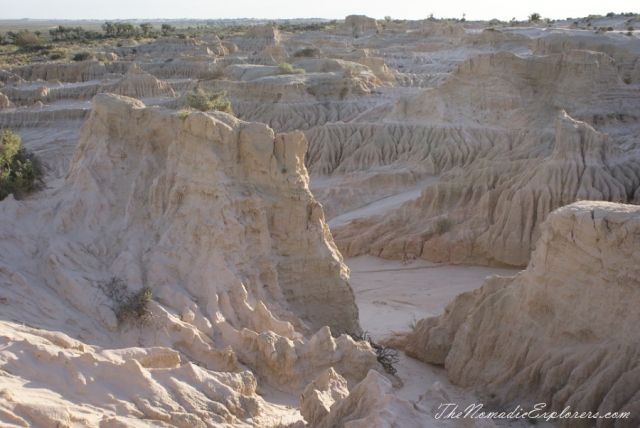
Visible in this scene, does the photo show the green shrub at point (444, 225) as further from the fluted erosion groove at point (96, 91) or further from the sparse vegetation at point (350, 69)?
the fluted erosion groove at point (96, 91)

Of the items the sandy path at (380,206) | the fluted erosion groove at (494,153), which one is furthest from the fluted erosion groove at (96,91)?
the sandy path at (380,206)

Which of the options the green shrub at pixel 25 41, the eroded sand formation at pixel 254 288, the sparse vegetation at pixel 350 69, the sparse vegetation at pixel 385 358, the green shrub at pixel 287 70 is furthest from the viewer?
the green shrub at pixel 25 41

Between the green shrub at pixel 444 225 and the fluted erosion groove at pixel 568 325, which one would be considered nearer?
the fluted erosion groove at pixel 568 325

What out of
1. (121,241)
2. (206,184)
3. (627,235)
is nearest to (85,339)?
(121,241)

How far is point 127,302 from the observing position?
Result: 9.34 m

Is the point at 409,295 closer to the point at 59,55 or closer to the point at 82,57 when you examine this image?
the point at 82,57

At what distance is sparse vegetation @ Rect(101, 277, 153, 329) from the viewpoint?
A: 9.14m

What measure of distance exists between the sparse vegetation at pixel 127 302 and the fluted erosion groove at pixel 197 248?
92 mm

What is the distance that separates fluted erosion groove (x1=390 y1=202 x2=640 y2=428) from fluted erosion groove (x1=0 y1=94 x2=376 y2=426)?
90.4 inches

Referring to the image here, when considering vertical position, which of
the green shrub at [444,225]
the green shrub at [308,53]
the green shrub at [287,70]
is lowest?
the green shrub at [444,225]

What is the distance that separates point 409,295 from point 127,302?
11019 mm

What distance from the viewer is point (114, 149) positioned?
1200 centimetres

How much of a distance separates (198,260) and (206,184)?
1284 millimetres

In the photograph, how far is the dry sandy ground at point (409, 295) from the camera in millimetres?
12051
